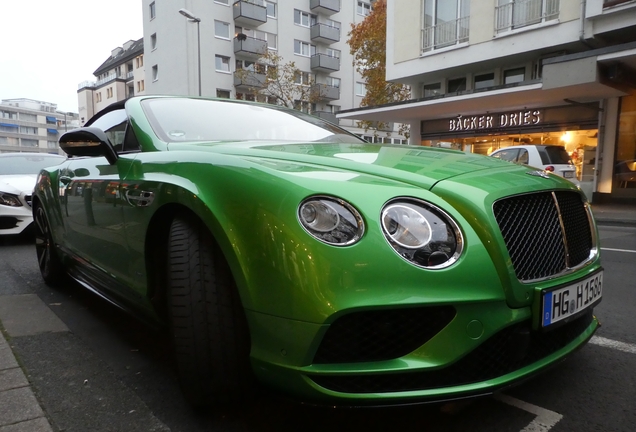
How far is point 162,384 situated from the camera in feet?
6.93

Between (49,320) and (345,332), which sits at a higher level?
(345,332)

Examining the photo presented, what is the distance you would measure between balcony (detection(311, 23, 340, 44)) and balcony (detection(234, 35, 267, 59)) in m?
5.47

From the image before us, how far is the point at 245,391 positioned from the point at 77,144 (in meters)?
1.60

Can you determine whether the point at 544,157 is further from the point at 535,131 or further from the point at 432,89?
the point at 432,89

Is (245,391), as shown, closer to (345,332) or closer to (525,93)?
(345,332)

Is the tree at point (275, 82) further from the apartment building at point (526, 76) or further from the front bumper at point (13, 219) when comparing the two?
the front bumper at point (13, 219)

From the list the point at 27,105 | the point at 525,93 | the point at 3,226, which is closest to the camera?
the point at 3,226

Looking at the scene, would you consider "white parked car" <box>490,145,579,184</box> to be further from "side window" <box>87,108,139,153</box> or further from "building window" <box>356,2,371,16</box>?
"building window" <box>356,2,371,16</box>

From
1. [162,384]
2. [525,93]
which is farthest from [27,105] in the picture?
[162,384]

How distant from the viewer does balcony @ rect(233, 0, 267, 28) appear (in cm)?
3238

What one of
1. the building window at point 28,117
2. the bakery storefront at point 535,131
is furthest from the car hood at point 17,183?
the building window at point 28,117

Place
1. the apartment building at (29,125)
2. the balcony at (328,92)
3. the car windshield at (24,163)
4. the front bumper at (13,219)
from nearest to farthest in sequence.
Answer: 1. the front bumper at (13,219)
2. the car windshield at (24,163)
3. the balcony at (328,92)
4. the apartment building at (29,125)

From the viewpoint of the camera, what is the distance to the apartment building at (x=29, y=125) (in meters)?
101

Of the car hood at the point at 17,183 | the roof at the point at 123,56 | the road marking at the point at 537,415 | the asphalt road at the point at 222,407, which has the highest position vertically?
the roof at the point at 123,56
